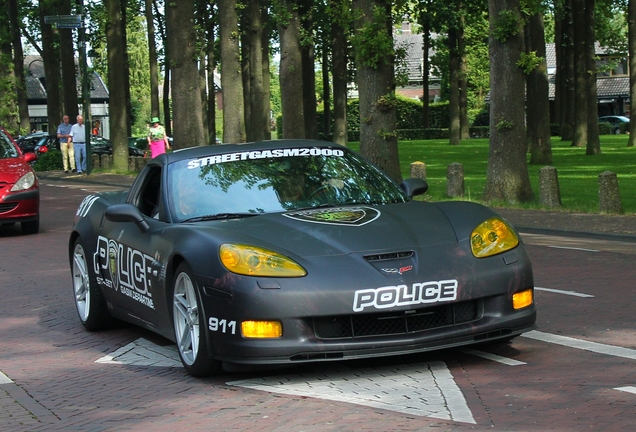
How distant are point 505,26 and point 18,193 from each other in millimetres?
8914

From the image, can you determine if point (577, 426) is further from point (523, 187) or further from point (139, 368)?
point (523, 187)

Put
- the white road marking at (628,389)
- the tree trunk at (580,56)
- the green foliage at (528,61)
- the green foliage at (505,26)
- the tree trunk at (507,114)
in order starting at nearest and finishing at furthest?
the white road marking at (628,389), the green foliage at (528,61), the green foliage at (505,26), the tree trunk at (507,114), the tree trunk at (580,56)

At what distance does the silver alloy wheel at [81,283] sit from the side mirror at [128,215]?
134 centimetres

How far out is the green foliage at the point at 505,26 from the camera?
756 inches

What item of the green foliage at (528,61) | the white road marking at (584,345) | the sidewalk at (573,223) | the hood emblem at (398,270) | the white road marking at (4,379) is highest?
the green foliage at (528,61)

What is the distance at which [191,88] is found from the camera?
98.6 ft

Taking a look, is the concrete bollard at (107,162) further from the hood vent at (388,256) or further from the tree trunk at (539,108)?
the hood vent at (388,256)

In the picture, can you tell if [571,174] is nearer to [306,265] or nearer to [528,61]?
[528,61]

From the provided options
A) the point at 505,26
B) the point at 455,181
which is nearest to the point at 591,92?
the point at 455,181

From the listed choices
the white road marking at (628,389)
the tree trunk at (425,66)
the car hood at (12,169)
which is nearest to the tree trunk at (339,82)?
the tree trunk at (425,66)

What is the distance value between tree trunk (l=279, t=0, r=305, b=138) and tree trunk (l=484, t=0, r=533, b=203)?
939 centimetres

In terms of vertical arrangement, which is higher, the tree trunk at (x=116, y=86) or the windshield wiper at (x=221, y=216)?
the tree trunk at (x=116, y=86)

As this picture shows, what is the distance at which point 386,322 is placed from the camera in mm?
6207

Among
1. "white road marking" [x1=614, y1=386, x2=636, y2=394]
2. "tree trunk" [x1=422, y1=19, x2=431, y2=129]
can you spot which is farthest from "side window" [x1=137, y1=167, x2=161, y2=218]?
"tree trunk" [x1=422, y1=19, x2=431, y2=129]
